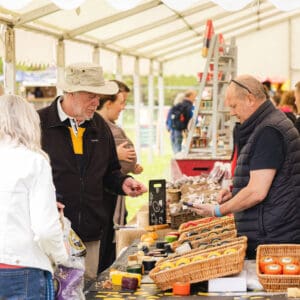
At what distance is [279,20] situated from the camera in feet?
46.3

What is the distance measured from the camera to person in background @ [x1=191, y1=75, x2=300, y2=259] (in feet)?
10.8

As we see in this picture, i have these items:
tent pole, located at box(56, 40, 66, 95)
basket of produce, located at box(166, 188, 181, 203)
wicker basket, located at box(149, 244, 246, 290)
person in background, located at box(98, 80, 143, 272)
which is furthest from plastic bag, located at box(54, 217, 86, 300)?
tent pole, located at box(56, 40, 66, 95)

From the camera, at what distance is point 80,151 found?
3.89m

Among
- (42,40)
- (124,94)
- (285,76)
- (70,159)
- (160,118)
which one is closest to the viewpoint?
(70,159)

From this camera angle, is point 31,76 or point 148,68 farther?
point 31,76

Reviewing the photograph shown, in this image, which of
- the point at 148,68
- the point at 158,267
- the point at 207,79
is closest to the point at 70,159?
the point at 158,267

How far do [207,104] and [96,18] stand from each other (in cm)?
153

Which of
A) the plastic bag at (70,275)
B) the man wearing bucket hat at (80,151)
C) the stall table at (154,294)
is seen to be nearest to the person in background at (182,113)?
the man wearing bucket hat at (80,151)

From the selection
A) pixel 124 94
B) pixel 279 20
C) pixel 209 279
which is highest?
pixel 279 20

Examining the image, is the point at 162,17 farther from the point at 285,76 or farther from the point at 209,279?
the point at 285,76

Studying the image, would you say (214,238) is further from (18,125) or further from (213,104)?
(213,104)

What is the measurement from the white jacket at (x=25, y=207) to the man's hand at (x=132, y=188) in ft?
5.12

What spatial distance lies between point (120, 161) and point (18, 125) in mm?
2456

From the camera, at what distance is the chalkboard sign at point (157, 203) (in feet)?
14.4
